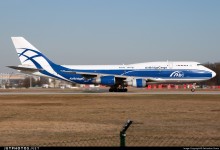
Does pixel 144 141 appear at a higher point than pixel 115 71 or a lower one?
lower

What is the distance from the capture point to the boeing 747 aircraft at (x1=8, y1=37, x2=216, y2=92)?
56219 millimetres

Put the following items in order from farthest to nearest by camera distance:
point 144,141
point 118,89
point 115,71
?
point 118,89 < point 115,71 < point 144,141

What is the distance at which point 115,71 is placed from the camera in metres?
58.3

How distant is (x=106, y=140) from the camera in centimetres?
1398

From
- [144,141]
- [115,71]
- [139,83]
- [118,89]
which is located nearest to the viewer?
[144,141]

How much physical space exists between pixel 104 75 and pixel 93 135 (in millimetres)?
42262

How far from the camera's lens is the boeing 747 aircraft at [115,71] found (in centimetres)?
5622

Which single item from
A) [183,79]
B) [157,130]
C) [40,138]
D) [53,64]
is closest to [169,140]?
[157,130]

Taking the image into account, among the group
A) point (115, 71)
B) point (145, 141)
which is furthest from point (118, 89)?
point (145, 141)

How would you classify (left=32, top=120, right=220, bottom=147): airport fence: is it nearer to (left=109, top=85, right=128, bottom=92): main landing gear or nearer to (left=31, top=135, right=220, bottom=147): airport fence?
(left=31, top=135, right=220, bottom=147): airport fence

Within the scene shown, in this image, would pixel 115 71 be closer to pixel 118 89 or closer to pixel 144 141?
pixel 118 89

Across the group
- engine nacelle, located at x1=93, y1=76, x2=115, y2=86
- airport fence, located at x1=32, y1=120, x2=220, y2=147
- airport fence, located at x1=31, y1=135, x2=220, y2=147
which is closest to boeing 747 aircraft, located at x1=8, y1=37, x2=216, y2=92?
engine nacelle, located at x1=93, y1=76, x2=115, y2=86

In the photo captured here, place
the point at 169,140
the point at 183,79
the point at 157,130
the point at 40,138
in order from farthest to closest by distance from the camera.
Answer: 1. the point at 183,79
2. the point at 157,130
3. the point at 40,138
4. the point at 169,140

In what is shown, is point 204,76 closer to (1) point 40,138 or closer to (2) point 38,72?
(2) point 38,72
